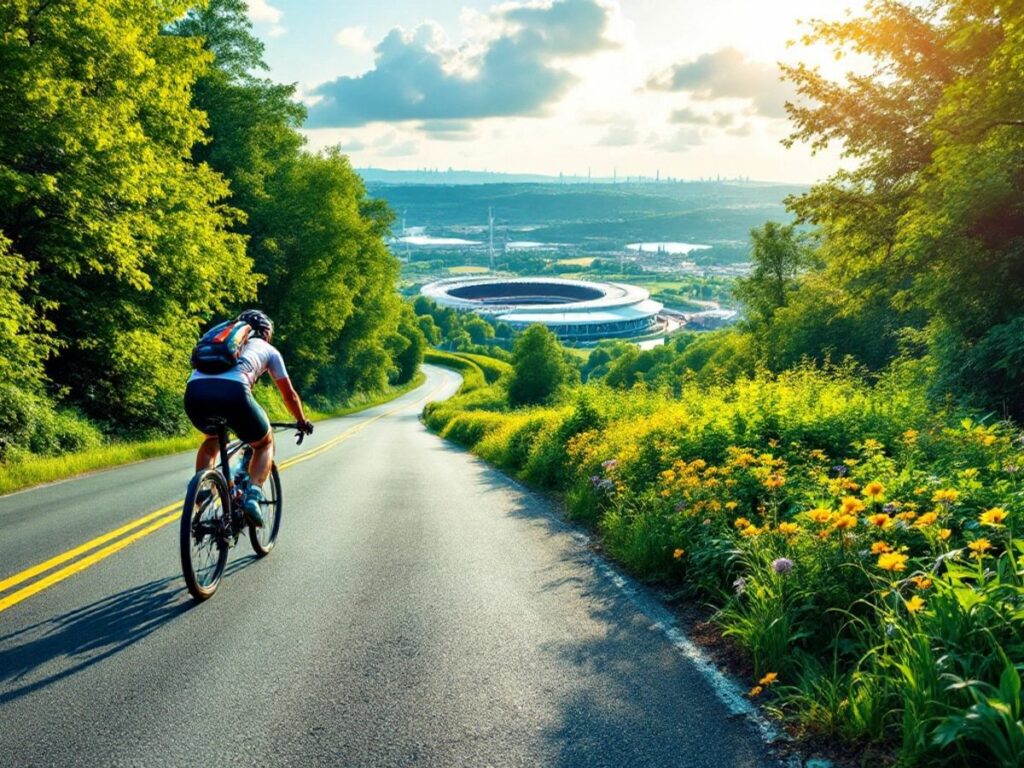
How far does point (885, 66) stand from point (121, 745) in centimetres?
2141

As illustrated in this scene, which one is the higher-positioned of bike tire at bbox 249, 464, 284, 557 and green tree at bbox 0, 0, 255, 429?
green tree at bbox 0, 0, 255, 429

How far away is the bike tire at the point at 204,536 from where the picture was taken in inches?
170

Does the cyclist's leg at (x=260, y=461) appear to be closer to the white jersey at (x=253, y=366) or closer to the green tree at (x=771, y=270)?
the white jersey at (x=253, y=366)

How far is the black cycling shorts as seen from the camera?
4676 millimetres

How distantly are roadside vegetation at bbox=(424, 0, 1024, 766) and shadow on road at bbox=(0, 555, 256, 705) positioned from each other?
3.74m

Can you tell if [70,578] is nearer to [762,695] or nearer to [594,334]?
[762,695]

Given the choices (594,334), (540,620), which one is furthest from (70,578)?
(594,334)

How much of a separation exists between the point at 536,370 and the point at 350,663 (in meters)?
47.5

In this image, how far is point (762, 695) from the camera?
334cm

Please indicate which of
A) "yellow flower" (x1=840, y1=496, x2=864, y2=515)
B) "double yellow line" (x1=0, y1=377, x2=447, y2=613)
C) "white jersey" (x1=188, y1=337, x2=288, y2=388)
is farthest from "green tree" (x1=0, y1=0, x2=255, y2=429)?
"yellow flower" (x1=840, y1=496, x2=864, y2=515)

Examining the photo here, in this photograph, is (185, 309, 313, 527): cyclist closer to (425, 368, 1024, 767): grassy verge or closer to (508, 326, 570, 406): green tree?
(425, 368, 1024, 767): grassy verge

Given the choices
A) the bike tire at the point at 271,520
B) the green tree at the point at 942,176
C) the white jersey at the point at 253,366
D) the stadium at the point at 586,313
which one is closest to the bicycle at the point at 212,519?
the bike tire at the point at 271,520

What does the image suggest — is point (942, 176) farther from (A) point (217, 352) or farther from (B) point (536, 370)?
(B) point (536, 370)

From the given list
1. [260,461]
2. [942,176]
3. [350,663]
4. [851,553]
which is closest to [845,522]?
[851,553]
